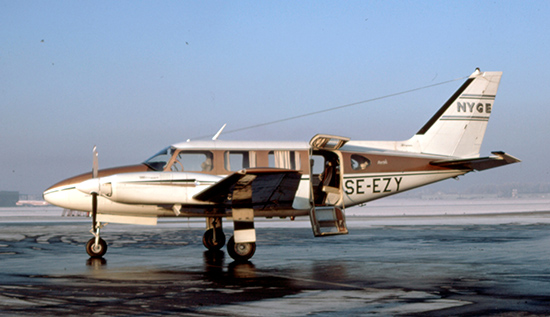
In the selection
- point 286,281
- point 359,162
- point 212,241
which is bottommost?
point 286,281

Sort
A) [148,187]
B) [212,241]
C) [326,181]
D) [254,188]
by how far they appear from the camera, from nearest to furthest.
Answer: [254,188] < [148,187] < [326,181] < [212,241]

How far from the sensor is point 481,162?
15398 mm

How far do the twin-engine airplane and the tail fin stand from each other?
1.2 inches

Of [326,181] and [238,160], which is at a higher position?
[238,160]

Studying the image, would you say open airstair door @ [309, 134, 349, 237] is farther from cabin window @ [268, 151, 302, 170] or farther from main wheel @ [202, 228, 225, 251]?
main wheel @ [202, 228, 225, 251]

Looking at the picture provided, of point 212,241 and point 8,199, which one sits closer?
point 212,241

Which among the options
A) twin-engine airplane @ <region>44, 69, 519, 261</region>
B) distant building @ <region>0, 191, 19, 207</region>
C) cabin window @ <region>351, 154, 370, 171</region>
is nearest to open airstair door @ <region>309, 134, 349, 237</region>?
twin-engine airplane @ <region>44, 69, 519, 261</region>

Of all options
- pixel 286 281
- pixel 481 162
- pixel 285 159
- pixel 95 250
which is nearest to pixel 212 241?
pixel 95 250

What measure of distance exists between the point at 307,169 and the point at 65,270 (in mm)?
6698

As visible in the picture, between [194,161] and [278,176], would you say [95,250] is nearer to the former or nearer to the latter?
[194,161]

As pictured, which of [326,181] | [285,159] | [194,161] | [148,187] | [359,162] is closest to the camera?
[148,187]

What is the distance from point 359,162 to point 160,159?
565 centimetres

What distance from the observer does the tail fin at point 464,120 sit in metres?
16.6

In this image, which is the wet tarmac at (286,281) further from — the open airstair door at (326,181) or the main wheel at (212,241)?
the open airstair door at (326,181)
